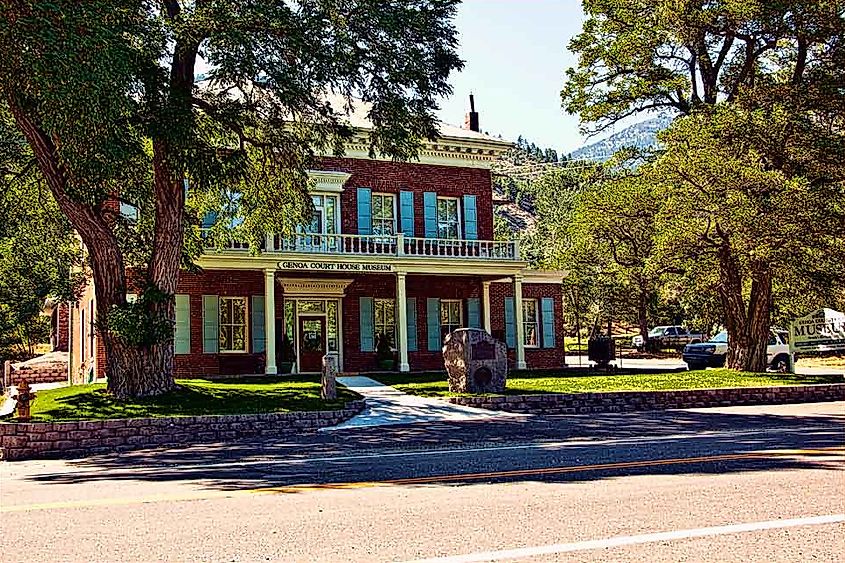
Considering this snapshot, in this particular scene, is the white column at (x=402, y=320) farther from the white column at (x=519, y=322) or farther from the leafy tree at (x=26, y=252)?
the leafy tree at (x=26, y=252)

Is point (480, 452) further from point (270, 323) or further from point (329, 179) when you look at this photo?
point (329, 179)

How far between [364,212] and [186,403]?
45.2ft

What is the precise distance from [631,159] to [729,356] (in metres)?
6.76

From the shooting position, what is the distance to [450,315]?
30578 mm

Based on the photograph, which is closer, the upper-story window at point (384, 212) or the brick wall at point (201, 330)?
the brick wall at point (201, 330)

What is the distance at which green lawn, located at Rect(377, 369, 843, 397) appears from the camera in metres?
20.1

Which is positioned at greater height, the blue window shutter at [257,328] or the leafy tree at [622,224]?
the leafy tree at [622,224]

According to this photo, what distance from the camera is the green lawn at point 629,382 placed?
20.1 metres

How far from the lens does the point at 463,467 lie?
972cm

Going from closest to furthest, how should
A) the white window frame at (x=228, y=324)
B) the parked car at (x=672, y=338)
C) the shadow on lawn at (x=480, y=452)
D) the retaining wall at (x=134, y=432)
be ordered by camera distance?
the shadow on lawn at (x=480, y=452), the retaining wall at (x=134, y=432), the white window frame at (x=228, y=324), the parked car at (x=672, y=338)

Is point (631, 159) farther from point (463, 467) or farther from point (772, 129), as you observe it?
point (463, 467)

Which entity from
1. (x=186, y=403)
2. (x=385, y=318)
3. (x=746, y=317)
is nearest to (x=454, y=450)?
(x=186, y=403)

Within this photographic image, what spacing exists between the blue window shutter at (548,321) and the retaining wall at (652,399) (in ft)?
40.1

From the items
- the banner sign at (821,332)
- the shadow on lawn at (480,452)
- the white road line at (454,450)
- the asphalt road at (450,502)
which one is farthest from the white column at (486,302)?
the asphalt road at (450,502)
